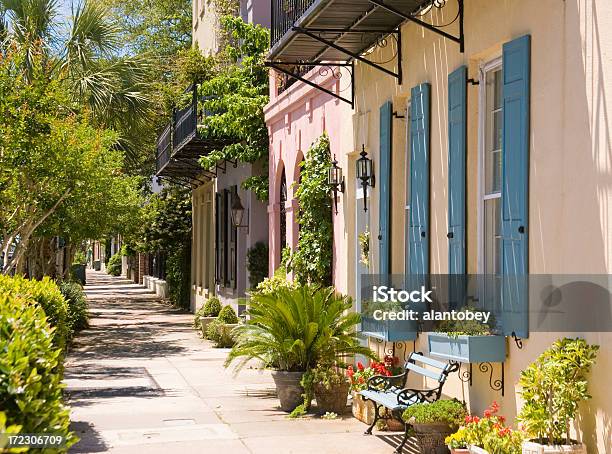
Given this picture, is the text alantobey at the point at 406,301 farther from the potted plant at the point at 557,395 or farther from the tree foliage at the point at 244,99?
the tree foliage at the point at 244,99

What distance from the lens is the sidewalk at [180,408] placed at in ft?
31.1

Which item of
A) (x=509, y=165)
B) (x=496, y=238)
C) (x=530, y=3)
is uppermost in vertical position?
(x=530, y=3)

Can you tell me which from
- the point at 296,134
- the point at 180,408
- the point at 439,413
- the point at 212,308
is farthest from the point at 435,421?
the point at 212,308

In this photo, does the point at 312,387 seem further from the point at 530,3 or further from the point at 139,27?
the point at 139,27

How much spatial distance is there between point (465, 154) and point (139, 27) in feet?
112

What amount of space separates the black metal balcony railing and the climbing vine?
1.94 m

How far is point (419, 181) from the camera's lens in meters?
10.1

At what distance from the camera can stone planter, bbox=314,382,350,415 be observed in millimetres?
10984

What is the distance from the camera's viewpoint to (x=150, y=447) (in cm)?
939

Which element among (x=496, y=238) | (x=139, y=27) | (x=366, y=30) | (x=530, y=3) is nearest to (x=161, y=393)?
(x=366, y=30)

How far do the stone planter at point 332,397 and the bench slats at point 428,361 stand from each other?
1440 millimetres

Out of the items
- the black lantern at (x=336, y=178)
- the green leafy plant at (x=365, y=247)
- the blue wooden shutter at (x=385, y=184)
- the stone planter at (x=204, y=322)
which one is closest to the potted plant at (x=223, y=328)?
the stone planter at (x=204, y=322)

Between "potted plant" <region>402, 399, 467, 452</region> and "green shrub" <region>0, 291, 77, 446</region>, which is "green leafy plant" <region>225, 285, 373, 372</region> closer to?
"potted plant" <region>402, 399, 467, 452</region>

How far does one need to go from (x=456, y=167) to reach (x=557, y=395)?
2.79 metres
